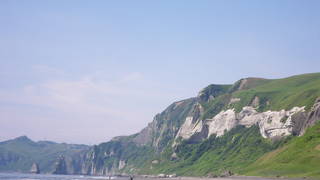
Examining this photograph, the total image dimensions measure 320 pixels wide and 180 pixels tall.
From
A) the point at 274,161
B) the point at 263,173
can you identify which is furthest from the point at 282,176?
the point at 274,161

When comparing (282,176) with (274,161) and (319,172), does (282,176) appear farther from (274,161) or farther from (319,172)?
(274,161)

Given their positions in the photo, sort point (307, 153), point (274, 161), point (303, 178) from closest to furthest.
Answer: point (303, 178) < point (307, 153) < point (274, 161)

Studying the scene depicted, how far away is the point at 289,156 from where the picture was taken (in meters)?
185

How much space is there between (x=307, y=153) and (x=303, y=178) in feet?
127

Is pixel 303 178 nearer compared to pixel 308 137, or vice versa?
pixel 303 178

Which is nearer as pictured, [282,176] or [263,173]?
[282,176]

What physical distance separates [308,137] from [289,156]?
17447 mm

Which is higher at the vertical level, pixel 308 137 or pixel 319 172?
pixel 308 137

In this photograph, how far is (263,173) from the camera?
178 metres

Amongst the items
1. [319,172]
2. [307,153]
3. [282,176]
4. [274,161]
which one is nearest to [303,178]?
[319,172]

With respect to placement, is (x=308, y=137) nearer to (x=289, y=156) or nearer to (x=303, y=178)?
(x=289, y=156)

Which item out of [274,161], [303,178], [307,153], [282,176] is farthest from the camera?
[274,161]

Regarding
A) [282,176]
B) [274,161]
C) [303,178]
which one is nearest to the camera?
[303,178]

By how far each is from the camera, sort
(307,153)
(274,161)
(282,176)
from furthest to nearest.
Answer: (274,161)
(307,153)
(282,176)
